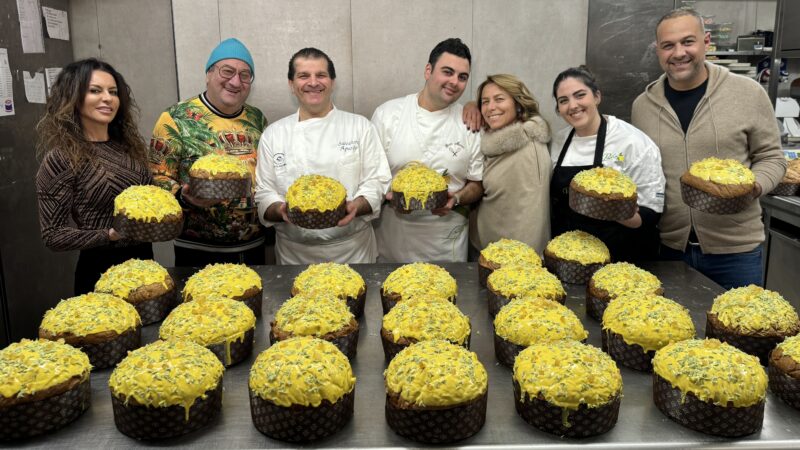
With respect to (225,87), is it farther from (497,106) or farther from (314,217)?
(497,106)

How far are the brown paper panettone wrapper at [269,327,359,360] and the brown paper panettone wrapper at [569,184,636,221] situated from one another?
1420mm

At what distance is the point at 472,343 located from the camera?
256 centimetres

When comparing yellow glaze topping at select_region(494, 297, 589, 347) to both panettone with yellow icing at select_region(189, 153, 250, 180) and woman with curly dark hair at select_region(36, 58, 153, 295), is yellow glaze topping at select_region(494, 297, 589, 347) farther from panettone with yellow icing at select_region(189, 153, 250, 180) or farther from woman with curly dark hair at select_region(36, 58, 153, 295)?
woman with curly dark hair at select_region(36, 58, 153, 295)

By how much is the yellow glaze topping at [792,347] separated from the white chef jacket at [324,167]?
230 cm

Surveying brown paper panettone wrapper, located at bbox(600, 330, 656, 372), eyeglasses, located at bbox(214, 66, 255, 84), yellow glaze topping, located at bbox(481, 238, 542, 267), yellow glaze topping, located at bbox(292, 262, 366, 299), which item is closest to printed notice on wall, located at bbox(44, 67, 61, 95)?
eyeglasses, located at bbox(214, 66, 255, 84)

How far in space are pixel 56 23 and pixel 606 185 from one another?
4.39 metres

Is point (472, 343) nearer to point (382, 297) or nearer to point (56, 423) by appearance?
point (382, 297)

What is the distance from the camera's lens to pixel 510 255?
314cm

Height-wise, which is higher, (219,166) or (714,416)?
(219,166)

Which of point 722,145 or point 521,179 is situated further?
point 521,179

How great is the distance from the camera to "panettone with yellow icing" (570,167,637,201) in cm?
301

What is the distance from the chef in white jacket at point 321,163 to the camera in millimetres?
3758

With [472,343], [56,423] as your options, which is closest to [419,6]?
[472,343]

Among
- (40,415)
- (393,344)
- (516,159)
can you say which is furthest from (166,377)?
(516,159)
